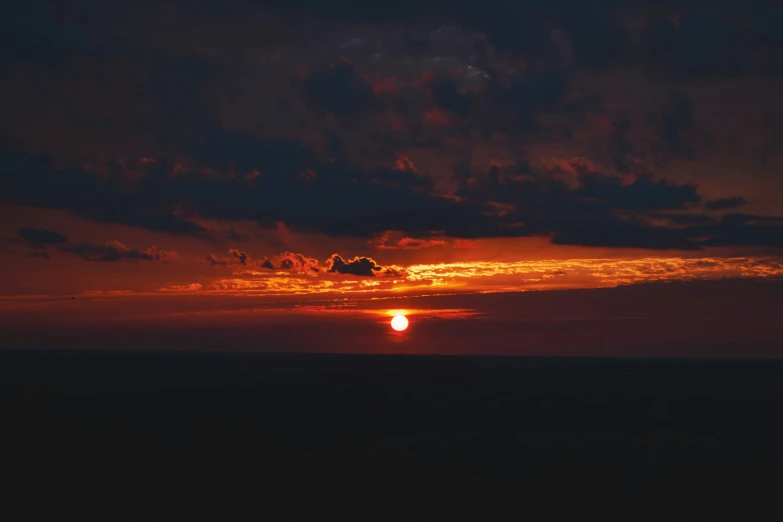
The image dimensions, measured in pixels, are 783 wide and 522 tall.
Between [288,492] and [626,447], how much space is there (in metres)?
27.0

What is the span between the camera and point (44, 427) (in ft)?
196

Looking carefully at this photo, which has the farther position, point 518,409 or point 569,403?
point 569,403

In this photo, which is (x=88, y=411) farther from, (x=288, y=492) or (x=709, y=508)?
(x=709, y=508)

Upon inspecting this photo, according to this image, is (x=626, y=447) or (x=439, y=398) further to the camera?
(x=439, y=398)

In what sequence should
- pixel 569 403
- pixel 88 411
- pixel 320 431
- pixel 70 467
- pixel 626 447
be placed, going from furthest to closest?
pixel 569 403 < pixel 88 411 < pixel 320 431 < pixel 626 447 < pixel 70 467

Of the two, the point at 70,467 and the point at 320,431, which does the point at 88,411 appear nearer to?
the point at 320,431

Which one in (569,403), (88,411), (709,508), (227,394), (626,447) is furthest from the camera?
(227,394)

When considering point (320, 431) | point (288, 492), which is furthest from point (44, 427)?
point (288, 492)

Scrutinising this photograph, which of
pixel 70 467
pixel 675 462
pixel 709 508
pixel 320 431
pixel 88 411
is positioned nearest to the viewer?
pixel 709 508

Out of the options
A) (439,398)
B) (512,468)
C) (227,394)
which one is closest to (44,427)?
(512,468)

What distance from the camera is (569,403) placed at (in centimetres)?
9256

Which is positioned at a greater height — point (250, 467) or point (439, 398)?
point (250, 467)

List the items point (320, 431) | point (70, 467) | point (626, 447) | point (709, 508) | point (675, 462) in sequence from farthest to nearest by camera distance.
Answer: point (320, 431) → point (626, 447) → point (675, 462) → point (70, 467) → point (709, 508)

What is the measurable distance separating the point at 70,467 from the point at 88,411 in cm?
3598
